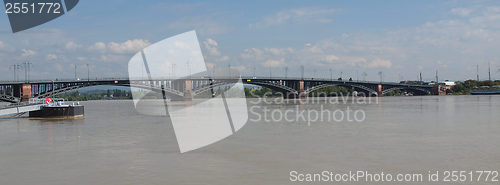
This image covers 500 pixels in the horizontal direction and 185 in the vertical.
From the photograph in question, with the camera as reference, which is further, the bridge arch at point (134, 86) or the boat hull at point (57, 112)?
the bridge arch at point (134, 86)

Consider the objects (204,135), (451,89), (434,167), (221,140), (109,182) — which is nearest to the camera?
(109,182)

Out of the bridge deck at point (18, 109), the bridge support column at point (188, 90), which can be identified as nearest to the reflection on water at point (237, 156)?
the bridge deck at point (18, 109)

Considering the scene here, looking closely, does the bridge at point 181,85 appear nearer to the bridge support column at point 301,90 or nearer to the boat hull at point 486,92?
the bridge support column at point 301,90

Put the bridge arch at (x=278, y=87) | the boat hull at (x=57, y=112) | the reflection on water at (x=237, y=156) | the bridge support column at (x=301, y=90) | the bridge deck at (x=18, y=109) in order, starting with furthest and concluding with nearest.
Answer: the bridge support column at (x=301, y=90) < the bridge arch at (x=278, y=87) < the boat hull at (x=57, y=112) < the bridge deck at (x=18, y=109) < the reflection on water at (x=237, y=156)

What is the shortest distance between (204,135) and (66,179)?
44.1 ft

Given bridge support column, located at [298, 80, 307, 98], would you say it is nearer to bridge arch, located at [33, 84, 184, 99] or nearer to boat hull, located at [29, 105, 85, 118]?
bridge arch, located at [33, 84, 184, 99]

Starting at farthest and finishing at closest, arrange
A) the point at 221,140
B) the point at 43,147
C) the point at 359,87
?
the point at 359,87, the point at 221,140, the point at 43,147

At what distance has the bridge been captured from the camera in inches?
3590

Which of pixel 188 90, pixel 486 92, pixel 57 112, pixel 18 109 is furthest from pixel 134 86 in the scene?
pixel 486 92

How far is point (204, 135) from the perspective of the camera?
26.9 meters

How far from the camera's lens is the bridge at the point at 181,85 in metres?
91.2

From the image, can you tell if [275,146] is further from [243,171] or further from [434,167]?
[434,167]

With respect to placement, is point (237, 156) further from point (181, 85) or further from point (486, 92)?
point (486, 92)

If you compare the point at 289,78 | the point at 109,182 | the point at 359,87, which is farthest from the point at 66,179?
the point at 359,87
